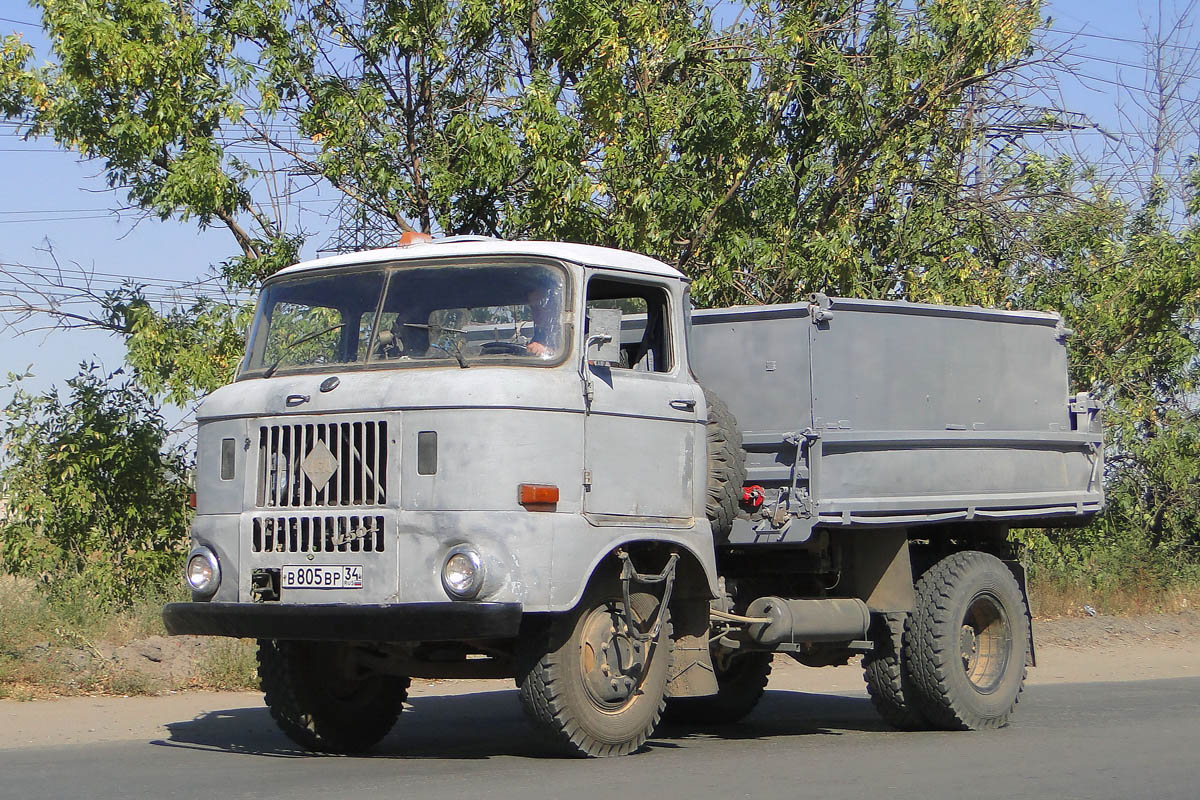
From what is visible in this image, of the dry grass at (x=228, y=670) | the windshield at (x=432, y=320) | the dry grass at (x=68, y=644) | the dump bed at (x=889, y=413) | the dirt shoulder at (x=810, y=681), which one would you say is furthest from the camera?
the dry grass at (x=228, y=670)

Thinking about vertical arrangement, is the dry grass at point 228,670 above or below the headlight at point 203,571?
below

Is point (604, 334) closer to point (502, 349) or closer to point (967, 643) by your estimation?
point (502, 349)

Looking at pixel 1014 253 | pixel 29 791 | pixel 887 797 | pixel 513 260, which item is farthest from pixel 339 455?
pixel 1014 253

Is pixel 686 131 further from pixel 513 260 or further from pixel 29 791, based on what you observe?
pixel 29 791

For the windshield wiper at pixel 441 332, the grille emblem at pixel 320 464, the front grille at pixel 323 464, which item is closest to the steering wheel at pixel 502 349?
the windshield wiper at pixel 441 332

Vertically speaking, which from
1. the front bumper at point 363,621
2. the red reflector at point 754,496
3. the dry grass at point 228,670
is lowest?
the dry grass at point 228,670

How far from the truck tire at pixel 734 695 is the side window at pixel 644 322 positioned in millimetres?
2839

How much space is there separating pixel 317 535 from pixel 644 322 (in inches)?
91.4

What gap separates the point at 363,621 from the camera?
734 cm

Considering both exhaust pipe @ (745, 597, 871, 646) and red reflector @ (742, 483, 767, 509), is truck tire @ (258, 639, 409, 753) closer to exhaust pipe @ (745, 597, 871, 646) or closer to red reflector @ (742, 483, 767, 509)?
exhaust pipe @ (745, 597, 871, 646)

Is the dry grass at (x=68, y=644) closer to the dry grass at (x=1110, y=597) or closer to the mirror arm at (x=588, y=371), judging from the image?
the mirror arm at (x=588, y=371)

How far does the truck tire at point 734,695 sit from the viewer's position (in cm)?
1073

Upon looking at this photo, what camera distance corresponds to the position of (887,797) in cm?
688

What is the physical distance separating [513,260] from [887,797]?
128 inches
